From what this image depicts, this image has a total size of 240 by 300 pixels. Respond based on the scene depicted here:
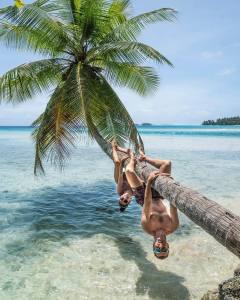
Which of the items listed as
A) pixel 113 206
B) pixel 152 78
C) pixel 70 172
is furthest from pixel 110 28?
pixel 70 172

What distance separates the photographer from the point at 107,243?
755 centimetres

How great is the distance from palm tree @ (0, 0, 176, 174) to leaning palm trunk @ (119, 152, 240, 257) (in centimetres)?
409

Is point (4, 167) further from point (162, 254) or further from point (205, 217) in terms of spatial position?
point (205, 217)

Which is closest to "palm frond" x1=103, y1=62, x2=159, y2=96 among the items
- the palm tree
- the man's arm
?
the palm tree

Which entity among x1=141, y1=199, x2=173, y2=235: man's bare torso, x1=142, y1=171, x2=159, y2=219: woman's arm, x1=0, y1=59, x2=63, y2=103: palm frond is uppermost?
x1=0, y1=59, x2=63, y2=103: palm frond

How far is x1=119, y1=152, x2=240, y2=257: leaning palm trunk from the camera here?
2.95 m

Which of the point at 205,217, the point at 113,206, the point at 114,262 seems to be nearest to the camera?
the point at 205,217

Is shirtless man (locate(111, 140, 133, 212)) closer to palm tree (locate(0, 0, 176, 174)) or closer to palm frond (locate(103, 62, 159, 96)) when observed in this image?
palm tree (locate(0, 0, 176, 174))

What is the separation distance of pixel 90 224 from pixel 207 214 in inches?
232

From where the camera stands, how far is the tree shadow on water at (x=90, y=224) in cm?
584

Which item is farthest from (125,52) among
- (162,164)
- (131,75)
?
(162,164)

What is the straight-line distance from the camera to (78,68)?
9133 millimetres

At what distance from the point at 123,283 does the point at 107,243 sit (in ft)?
5.91

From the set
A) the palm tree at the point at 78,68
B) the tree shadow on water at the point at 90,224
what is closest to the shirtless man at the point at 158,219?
the tree shadow on water at the point at 90,224
